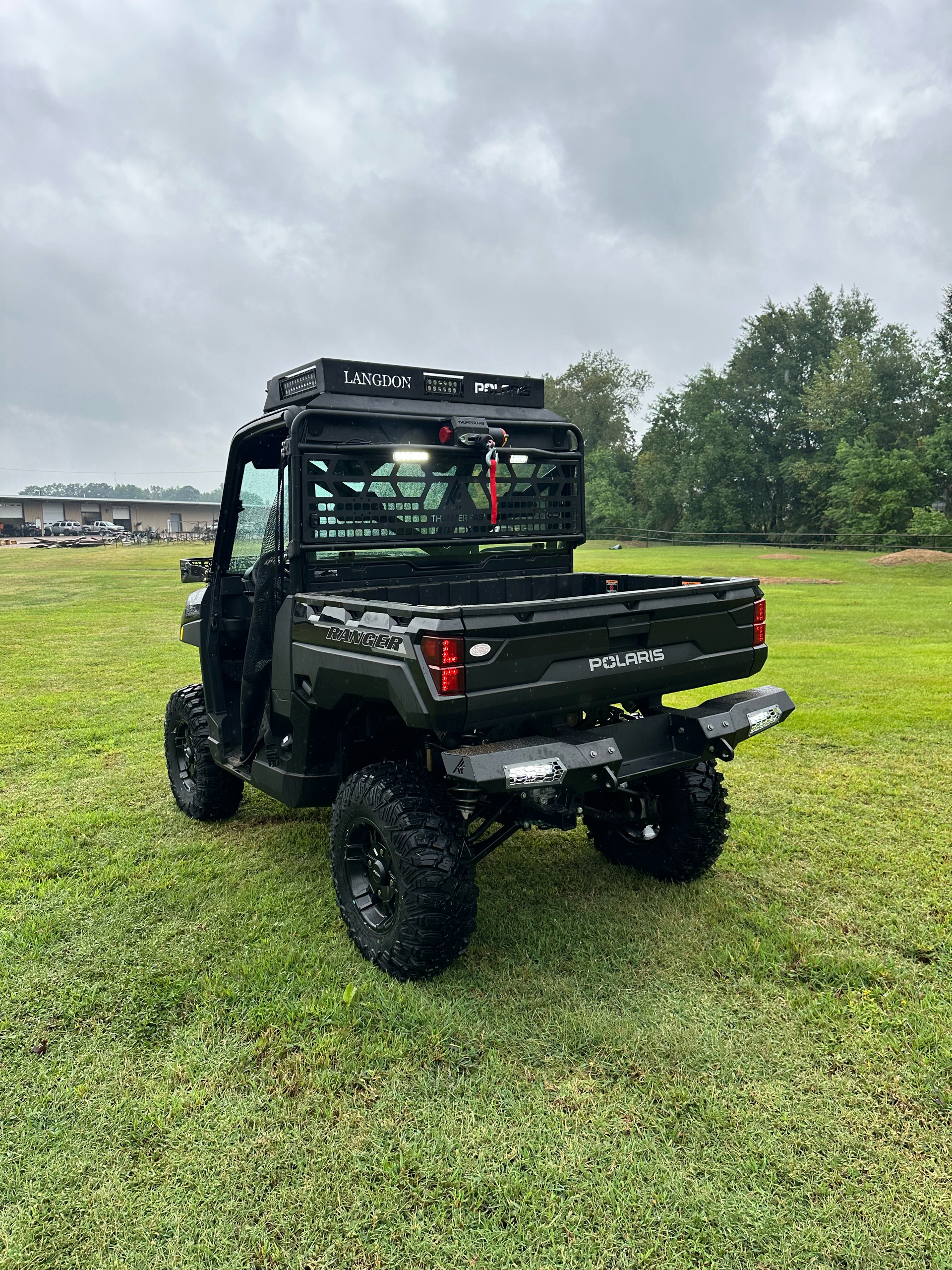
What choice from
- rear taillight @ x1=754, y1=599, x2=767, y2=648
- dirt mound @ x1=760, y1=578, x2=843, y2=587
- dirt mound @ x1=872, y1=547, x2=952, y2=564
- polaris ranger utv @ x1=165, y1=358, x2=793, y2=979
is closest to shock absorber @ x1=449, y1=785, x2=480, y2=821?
polaris ranger utv @ x1=165, y1=358, x2=793, y2=979

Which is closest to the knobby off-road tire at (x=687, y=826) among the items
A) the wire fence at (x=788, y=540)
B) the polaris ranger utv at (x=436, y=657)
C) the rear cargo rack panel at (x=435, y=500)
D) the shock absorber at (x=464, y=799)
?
the polaris ranger utv at (x=436, y=657)

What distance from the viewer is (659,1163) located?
2.46 meters

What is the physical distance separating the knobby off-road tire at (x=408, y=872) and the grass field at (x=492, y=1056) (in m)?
0.15

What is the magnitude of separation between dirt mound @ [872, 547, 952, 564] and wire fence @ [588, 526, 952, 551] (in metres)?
1.85

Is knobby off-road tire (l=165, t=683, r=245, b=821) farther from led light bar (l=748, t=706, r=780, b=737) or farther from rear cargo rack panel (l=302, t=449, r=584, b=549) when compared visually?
led light bar (l=748, t=706, r=780, b=737)

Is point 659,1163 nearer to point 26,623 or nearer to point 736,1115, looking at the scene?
point 736,1115

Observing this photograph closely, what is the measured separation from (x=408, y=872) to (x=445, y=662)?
0.88 m

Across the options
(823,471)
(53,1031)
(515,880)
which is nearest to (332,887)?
(515,880)

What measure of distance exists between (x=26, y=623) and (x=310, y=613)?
13.7m

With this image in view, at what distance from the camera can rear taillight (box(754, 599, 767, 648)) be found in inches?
163

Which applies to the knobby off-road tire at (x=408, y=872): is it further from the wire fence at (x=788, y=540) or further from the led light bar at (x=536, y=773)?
the wire fence at (x=788, y=540)

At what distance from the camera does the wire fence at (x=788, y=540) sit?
1255 inches

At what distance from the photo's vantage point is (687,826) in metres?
4.18

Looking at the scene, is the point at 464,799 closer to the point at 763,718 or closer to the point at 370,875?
the point at 370,875
